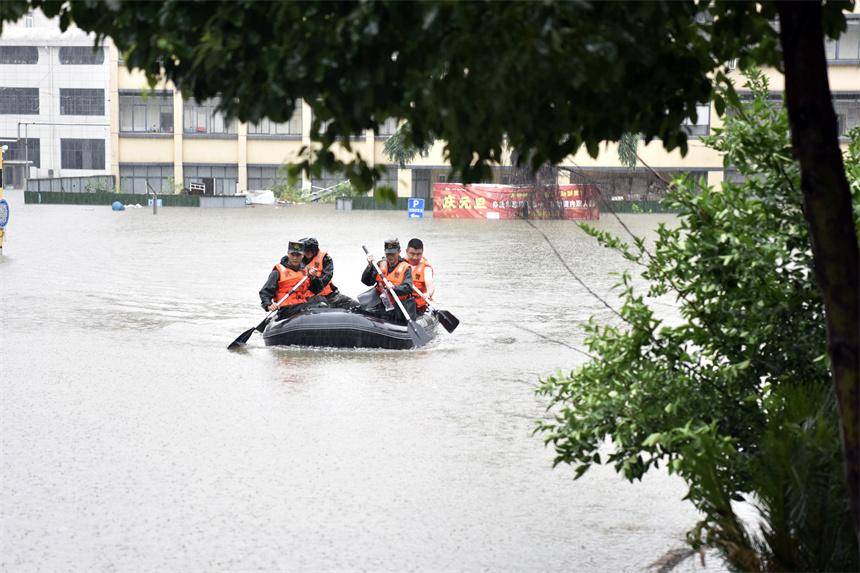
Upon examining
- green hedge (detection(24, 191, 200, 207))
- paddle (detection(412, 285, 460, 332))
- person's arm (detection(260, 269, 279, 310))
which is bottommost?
green hedge (detection(24, 191, 200, 207))

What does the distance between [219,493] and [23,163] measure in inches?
3674

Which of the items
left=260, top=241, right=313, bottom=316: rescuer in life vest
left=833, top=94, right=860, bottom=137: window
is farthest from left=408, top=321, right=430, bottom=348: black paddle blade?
left=833, top=94, right=860, bottom=137: window

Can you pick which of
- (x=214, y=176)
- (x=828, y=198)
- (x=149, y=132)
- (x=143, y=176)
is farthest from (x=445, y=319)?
(x=143, y=176)

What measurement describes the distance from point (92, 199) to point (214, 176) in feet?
39.9

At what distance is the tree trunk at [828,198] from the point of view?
19.2 ft

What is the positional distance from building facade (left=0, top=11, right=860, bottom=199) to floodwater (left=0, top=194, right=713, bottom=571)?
137ft

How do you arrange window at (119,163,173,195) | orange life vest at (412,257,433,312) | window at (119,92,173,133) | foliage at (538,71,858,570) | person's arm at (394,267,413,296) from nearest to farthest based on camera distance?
foliage at (538,71,858,570)
person's arm at (394,267,413,296)
orange life vest at (412,257,433,312)
window at (119,92,173,133)
window at (119,163,173,195)

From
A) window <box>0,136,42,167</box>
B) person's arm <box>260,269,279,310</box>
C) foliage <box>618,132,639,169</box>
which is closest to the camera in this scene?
foliage <box>618,132,639,169</box>

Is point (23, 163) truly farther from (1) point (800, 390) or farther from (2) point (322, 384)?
(1) point (800, 390)

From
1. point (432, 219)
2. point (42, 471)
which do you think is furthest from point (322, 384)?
point (432, 219)

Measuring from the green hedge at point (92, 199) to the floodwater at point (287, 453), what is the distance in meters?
52.2

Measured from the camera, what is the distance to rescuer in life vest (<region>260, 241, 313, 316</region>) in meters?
19.2

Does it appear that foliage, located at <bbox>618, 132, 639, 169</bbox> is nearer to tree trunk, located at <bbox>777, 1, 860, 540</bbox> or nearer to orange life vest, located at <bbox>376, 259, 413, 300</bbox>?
tree trunk, located at <bbox>777, 1, 860, 540</bbox>

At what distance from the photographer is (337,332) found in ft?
60.4
